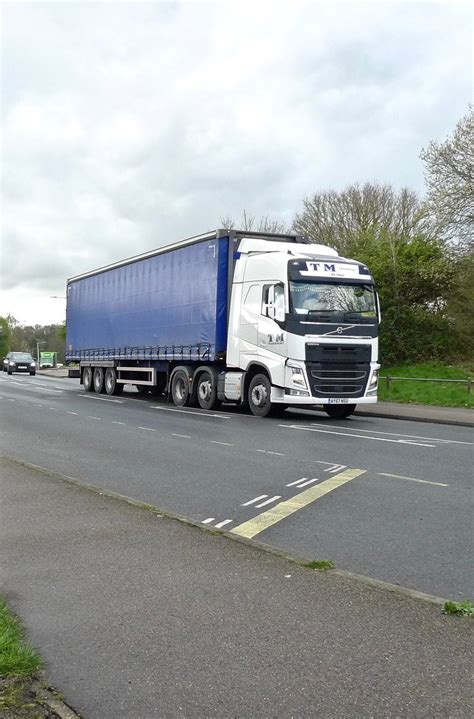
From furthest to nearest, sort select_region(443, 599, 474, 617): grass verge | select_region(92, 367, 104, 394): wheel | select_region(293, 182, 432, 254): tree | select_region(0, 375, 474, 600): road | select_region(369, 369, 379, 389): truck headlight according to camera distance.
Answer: select_region(293, 182, 432, 254): tree
select_region(92, 367, 104, 394): wheel
select_region(369, 369, 379, 389): truck headlight
select_region(0, 375, 474, 600): road
select_region(443, 599, 474, 617): grass verge

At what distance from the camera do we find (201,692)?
3266mm

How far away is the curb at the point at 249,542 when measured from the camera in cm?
452

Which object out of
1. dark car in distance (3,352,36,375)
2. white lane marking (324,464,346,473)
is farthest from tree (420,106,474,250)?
dark car in distance (3,352,36,375)

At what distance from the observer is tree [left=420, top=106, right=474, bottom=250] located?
27.0 metres

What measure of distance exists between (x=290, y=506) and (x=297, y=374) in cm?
931

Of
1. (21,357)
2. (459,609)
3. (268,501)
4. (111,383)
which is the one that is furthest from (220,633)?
(21,357)

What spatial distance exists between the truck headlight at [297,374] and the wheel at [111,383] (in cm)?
1178

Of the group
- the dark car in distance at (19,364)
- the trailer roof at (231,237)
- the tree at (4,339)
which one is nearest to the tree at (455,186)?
the trailer roof at (231,237)

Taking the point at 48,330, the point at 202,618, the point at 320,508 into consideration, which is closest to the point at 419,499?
the point at 320,508

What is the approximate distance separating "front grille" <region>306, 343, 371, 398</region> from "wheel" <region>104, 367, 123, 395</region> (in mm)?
11979

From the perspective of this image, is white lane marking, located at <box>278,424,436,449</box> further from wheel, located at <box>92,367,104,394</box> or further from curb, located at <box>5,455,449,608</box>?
wheel, located at <box>92,367,104,394</box>

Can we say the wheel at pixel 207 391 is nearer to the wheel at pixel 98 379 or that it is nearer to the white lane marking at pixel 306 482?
the wheel at pixel 98 379

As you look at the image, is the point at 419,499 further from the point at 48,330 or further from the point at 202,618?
the point at 48,330

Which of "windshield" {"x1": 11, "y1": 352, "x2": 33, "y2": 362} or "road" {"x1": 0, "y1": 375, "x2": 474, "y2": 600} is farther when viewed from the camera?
"windshield" {"x1": 11, "y1": 352, "x2": 33, "y2": 362}
